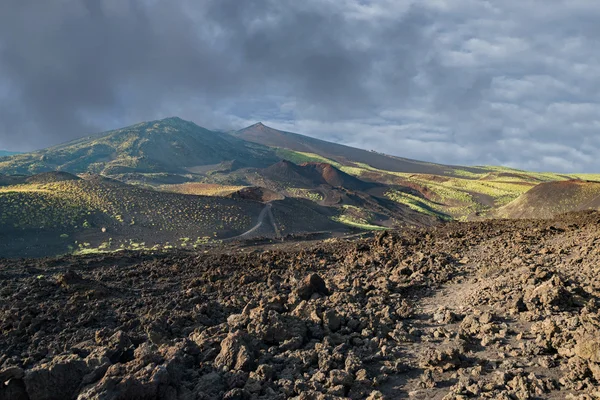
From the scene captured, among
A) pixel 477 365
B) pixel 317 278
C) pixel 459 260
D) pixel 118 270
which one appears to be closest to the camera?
pixel 477 365

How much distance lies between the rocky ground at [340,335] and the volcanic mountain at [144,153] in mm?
107583

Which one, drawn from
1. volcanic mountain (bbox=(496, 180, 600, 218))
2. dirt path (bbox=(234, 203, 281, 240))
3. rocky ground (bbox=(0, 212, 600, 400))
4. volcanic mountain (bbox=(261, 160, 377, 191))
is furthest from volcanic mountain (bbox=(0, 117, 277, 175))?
rocky ground (bbox=(0, 212, 600, 400))

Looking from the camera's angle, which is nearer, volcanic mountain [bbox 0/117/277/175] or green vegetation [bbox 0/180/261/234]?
green vegetation [bbox 0/180/261/234]

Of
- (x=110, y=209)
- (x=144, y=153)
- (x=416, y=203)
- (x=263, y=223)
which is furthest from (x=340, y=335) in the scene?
(x=144, y=153)

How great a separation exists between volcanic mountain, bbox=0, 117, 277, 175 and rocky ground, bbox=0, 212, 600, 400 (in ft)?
353

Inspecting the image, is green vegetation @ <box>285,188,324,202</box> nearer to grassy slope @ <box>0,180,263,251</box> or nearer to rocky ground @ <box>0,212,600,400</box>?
grassy slope @ <box>0,180,263,251</box>

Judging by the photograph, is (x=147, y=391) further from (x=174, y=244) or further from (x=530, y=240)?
(x=174, y=244)


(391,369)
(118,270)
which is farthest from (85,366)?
(118,270)

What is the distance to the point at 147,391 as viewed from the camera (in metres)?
5.30

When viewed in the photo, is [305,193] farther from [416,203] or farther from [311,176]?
[416,203]

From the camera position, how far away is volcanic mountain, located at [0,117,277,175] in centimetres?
12175

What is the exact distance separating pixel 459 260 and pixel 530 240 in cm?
398

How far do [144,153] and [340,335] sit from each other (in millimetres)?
144380

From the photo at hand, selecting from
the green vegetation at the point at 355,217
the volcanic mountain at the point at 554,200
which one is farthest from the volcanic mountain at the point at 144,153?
the volcanic mountain at the point at 554,200
